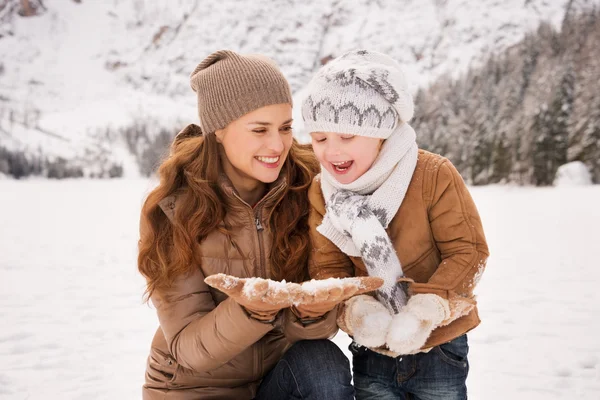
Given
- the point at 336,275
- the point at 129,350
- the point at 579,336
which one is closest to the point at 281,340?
the point at 336,275

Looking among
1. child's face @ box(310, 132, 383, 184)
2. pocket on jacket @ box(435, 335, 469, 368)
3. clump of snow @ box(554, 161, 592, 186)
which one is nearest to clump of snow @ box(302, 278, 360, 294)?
child's face @ box(310, 132, 383, 184)

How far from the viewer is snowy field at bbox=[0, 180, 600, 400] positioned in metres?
3.62

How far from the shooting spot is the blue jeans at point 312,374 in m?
2.00

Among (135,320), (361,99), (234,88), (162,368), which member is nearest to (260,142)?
(234,88)

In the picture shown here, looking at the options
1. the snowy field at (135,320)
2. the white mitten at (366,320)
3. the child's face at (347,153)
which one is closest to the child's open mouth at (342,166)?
the child's face at (347,153)

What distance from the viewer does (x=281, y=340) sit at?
93.7 inches

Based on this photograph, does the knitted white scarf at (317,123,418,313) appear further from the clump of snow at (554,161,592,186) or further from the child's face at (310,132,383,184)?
the clump of snow at (554,161,592,186)

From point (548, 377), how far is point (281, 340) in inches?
90.8

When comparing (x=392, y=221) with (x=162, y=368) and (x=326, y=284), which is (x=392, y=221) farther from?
(x=162, y=368)

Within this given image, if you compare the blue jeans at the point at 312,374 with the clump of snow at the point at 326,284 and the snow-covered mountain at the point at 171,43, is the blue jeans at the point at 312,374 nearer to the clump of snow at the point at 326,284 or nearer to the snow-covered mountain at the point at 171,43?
the clump of snow at the point at 326,284

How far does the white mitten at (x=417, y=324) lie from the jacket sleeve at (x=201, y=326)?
0.49 metres

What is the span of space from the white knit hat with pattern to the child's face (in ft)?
0.13

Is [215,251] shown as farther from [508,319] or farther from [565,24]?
[565,24]

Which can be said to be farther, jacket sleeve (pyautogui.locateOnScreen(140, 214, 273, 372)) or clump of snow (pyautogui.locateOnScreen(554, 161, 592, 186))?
clump of snow (pyautogui.locateOnScreen(554, 161, 592, 186))
